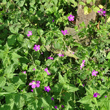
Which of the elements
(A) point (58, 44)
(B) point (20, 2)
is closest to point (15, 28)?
(B) point (20, 2)

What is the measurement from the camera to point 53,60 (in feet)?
7.06

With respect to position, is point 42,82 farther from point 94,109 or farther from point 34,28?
point 34,28

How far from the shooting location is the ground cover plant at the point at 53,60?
65.6 inches

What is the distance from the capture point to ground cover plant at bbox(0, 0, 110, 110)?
1.67 meters

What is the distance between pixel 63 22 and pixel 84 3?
2.00 ft

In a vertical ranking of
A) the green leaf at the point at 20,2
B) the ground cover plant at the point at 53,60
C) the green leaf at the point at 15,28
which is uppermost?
the green leaf at the point at 20,2

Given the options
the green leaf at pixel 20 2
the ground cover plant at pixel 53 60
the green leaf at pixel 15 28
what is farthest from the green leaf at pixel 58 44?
the green leaf at pixel 20 2

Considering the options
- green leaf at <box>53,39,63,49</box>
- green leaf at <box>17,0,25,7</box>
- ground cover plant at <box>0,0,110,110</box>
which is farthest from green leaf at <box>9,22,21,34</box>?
green leaf at <box>53,39,63,49</box>

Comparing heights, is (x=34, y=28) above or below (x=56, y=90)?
above

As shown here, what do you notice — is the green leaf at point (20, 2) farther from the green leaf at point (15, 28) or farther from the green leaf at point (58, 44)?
the green leaf at point (58, 44)

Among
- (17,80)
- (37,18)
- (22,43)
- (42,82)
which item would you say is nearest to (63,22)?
(37,18)

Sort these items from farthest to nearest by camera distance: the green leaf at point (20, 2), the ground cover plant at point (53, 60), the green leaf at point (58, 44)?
the green leaf at point (20, 2), the green leaf at point (58, 44), the ground cover plant at point (53, 60)

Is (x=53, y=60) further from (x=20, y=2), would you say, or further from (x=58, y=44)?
(x=20, y=2)

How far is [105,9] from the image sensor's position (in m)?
2.26
